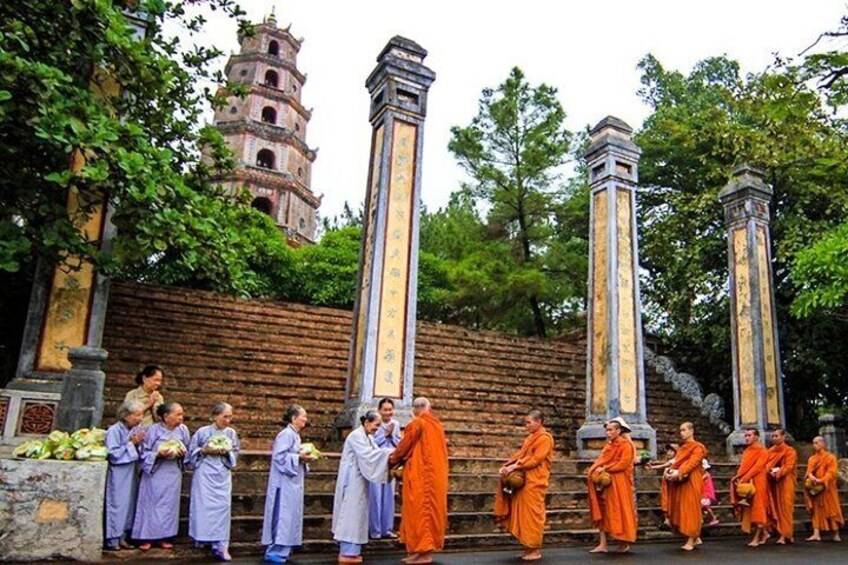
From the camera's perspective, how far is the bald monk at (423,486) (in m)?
5.46

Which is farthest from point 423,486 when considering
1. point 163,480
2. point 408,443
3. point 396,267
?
point 396,267

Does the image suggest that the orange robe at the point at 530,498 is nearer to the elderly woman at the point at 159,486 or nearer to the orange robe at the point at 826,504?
the elderly woman at the point at 159,486

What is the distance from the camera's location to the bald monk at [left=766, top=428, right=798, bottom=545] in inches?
322

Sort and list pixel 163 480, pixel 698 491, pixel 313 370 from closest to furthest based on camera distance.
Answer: pixel 163 480, pixel 698 491, pixel 313 370

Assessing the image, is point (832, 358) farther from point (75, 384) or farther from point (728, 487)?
point (75, 384)

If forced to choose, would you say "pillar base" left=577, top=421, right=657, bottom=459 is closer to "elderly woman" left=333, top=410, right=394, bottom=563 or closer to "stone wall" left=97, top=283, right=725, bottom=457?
"stone wall" left=97, top=283, right=725, bottom=457

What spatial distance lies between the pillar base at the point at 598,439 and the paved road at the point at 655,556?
1.77m

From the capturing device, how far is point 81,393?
20.0 feet

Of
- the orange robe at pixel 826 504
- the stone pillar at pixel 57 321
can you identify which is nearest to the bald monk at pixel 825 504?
the orange robe at pixel 826 504

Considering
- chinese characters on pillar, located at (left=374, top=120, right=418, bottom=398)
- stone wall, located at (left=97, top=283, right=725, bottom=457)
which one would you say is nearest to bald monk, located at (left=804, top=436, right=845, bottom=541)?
stone wall, located at (left=97, top=283, right=725, bottom=457)

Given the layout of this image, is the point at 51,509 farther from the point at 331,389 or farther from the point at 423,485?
the point at 331,389

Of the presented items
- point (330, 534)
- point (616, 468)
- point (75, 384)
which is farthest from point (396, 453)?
point (75, 384)

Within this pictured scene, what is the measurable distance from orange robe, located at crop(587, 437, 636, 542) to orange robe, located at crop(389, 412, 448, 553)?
6.69 ft

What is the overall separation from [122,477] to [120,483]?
0.05 meters
